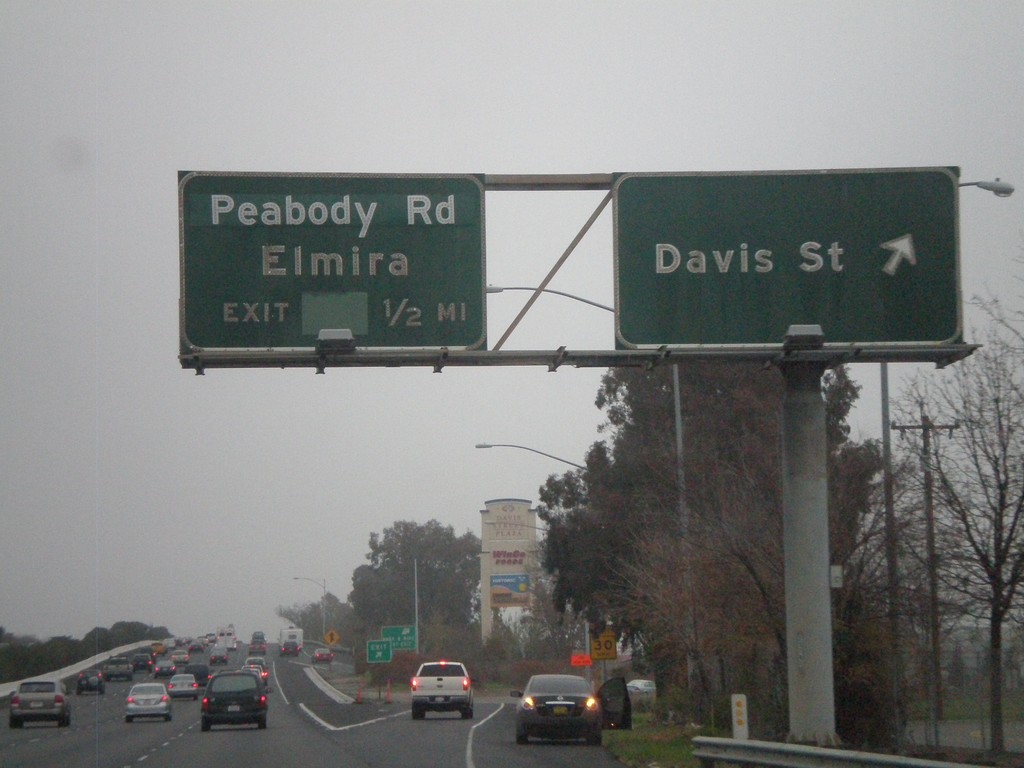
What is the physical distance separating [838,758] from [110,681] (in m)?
78.4

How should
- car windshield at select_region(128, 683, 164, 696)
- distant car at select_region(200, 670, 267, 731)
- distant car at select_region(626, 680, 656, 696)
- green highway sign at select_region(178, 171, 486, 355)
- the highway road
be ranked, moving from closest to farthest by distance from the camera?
1. green highway sign at select_region(178, 171, 486, 355)
2. the highway road
3. distant car at select_region(200, 670, 267, 731)
4. car windshield at select_region(128, 683, 164, 696)
5. distant car at select_region(626, 680, 656, 696)

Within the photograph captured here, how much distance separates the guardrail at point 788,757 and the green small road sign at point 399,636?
42.8 m

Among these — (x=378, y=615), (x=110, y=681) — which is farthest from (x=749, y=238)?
(x=378, y=615)

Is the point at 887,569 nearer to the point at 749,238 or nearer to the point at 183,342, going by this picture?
the point at 749,238

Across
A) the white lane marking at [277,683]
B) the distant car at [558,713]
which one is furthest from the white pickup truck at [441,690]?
the white lane marking at [277,683]

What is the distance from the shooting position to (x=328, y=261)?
1653cm

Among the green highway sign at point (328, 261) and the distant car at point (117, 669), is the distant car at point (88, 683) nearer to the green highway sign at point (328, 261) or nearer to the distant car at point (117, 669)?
the distant car at point (117, 669)

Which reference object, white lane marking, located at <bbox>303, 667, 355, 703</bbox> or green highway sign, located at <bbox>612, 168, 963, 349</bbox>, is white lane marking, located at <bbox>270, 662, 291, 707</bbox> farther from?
green highway sign, located at <bbox>612, 168, 963, 349</bbox>

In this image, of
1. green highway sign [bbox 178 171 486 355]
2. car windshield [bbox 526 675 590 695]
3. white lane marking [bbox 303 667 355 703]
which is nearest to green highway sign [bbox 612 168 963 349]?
green highway sign [bbox 178 171 486 355]

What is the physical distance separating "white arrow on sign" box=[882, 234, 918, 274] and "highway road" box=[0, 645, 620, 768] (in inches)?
401

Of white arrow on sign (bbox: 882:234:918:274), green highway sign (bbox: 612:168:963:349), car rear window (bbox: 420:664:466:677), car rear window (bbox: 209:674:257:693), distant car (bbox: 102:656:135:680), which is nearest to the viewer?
green highway sign (bbox: 612:168:963:349)

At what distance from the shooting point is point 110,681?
84188 mm

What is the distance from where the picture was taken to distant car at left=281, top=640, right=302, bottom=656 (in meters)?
125

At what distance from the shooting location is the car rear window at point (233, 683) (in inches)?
1422
